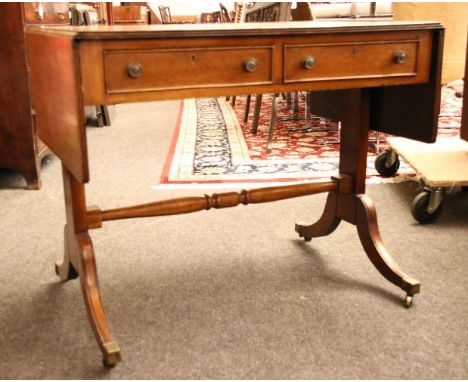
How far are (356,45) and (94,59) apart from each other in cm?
67

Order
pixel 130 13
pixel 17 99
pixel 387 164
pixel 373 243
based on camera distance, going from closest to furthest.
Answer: pixel 373 243 → pixel 17 99 → pixel 387 164 → pixel 130 13

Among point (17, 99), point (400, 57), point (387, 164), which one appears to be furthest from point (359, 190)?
point (17, 99)

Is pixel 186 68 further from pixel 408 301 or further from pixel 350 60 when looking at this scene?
pixel 408 301

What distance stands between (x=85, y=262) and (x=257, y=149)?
2318mm

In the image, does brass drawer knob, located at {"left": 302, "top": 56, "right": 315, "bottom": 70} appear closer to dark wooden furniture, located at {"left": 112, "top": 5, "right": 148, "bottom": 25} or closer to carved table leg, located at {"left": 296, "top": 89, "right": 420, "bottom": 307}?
carved table leg, located at {"left": 296, "top": 89, "right": 420, "bottom": 307}

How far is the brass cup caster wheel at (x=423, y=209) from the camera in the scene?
2.27m

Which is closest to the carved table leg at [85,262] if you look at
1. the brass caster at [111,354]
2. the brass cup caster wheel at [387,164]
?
the brass caster at [111,354]

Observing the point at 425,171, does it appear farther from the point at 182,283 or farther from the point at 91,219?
the point at 91,219

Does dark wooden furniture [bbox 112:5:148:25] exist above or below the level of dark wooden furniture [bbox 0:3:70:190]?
above

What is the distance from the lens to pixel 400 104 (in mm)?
1684

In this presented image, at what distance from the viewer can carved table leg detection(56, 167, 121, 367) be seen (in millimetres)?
1356

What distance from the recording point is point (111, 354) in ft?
4.36

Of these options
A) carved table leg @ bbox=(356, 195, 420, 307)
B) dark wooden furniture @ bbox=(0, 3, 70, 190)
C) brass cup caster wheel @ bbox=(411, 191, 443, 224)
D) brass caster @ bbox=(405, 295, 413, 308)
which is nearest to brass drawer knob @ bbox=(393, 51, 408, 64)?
carved table leg @ bbox=(356, 195, 420, 307)

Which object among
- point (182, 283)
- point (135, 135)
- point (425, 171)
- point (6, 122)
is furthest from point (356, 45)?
point (135, 135)
